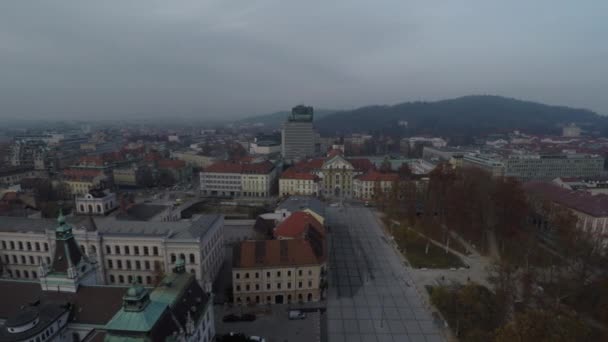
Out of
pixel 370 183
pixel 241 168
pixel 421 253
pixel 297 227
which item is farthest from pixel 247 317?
pixel 241 168

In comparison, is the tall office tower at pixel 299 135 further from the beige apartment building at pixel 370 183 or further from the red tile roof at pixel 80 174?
the red tile roof at pixel 80 174

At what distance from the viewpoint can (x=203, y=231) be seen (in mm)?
47906

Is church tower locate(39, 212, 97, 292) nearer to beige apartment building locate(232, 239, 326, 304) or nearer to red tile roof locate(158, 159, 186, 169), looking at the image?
beige apartment building locate(232, 239, 326, 304)

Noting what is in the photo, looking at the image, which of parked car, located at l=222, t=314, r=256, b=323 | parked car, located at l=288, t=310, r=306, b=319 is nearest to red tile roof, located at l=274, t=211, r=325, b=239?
parked car, located at l=288, t=310, r=306, b=319

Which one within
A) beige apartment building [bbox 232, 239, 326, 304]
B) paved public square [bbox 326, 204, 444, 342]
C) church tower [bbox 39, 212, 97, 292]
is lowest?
paved public square [bbox 326, 204, 444, 342]

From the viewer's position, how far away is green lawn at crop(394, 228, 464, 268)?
57.3 m

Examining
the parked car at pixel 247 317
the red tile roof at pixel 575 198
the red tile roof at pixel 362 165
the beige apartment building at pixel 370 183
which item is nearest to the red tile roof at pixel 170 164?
the red tile roof at pixel 362 165

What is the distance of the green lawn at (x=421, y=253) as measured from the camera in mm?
57253

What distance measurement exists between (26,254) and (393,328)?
2077 inches

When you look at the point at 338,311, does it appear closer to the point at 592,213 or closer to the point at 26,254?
the point at 26,254

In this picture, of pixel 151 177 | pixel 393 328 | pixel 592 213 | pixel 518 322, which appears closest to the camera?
pixel 518 322

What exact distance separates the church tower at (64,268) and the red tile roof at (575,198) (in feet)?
275

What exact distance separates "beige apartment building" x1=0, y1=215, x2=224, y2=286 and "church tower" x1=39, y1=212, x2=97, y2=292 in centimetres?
1145

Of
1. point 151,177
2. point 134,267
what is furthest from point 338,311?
point 151,177
